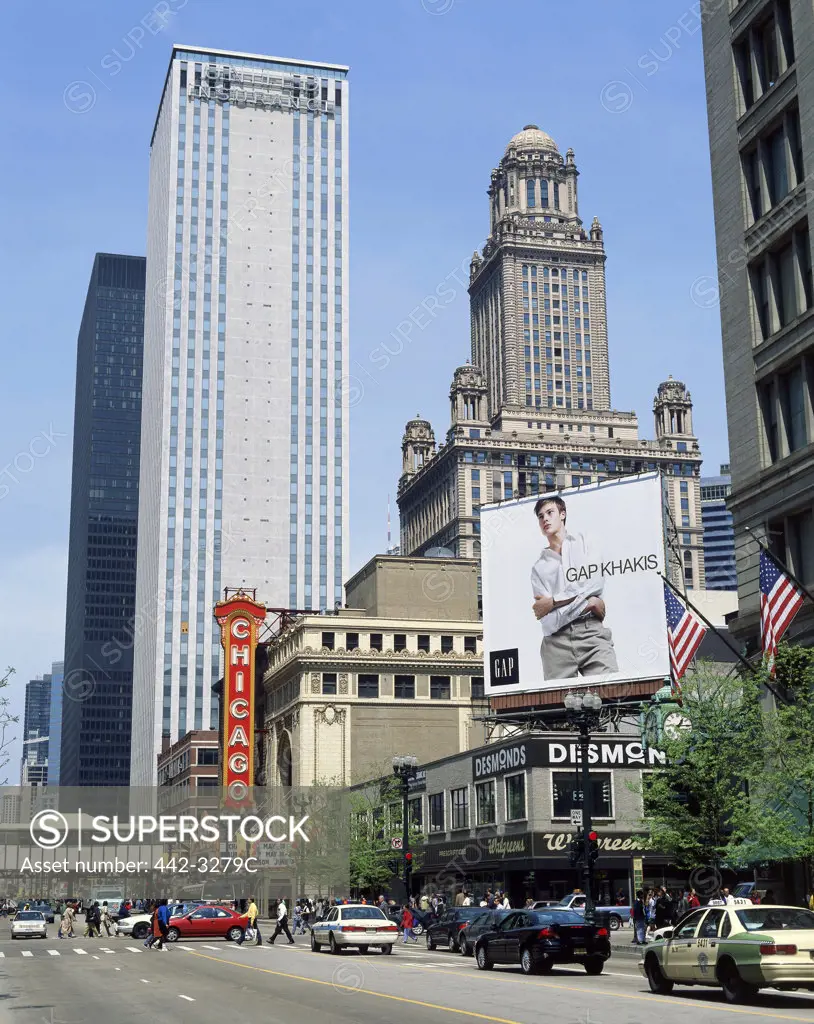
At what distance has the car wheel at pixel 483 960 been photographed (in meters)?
32.2

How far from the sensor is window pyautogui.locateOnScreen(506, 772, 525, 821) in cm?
6650

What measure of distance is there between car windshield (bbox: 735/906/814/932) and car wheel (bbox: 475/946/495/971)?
11.2 metres

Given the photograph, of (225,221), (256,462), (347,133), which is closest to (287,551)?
(256,462)

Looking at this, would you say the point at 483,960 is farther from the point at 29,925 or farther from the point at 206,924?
the point at 29,925

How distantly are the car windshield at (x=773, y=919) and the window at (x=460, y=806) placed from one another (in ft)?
173

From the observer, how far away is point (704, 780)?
40.5 metres

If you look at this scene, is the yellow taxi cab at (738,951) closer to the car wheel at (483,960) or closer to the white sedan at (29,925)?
the car wheel at (483,960)

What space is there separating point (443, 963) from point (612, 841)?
1225 inches

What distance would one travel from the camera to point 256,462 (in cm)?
17100

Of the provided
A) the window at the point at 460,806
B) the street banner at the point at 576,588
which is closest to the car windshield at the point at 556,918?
the street banner at the point at 576,588

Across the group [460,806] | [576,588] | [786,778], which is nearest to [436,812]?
[460,806]

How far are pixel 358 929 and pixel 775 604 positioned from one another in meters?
16.1

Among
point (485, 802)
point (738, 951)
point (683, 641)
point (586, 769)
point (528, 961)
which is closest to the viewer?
point (738, 951)

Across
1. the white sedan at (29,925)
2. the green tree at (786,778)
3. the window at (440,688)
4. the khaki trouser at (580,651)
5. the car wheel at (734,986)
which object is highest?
the window at (440,688)
